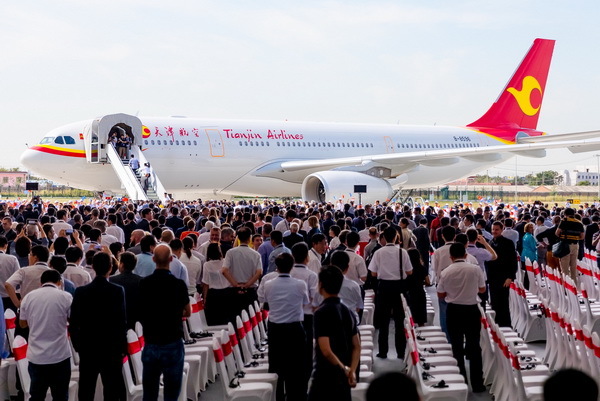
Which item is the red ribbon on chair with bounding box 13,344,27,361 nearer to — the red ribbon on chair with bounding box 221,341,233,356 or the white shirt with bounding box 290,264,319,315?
the red ribbon on chair with bounding box 221,341,233,356

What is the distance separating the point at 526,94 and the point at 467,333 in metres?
31.2

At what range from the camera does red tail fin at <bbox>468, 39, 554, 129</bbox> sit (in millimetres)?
36594

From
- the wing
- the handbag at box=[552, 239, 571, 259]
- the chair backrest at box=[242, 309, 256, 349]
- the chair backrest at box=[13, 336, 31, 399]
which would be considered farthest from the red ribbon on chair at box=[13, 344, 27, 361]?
the wing

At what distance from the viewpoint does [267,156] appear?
2911 cm

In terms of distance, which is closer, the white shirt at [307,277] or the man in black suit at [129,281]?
the white shirt at [307,277]

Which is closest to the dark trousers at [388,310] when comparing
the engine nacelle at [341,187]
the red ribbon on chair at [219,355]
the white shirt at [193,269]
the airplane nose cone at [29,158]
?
the white shirt at [193,269]

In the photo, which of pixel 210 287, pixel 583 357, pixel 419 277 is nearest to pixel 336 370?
pixel 583 357

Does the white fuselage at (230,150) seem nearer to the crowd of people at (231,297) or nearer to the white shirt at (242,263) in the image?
the crowd of people at (231,297)

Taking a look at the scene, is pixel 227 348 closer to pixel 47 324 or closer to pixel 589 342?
pixel 47 324

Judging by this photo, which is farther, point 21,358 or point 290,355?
point 290,355

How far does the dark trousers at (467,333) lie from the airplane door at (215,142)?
20053 millimetres

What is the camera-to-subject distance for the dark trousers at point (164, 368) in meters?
6.27

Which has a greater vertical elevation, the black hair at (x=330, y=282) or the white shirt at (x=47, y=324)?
the black hair at (x=330, y=282)

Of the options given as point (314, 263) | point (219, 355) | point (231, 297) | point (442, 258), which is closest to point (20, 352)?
point (219, 355)
